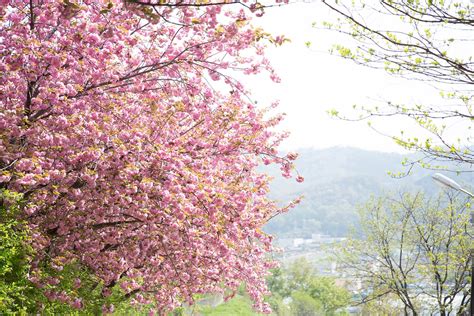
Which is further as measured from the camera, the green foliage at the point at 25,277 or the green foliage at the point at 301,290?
the green foliage at the point at 301,290

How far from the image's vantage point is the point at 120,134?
627cm

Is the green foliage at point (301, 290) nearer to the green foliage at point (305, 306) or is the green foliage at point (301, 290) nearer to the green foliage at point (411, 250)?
the green foliage at point (305, 306)

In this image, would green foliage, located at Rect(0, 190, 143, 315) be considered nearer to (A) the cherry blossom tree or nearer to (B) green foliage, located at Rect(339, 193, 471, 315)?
(A) the cherry blossom tree

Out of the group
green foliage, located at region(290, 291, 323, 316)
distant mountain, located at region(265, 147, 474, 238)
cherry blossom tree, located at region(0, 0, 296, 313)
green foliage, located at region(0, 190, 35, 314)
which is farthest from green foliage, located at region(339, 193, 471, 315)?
distant mountain, located at region(265, 147, 474, 238)

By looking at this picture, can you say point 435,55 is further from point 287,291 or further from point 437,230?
point 287,291

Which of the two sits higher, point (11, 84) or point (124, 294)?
point (11, 84)

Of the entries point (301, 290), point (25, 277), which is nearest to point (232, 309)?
point (301, 290)

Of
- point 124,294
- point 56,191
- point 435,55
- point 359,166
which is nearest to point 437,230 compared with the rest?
point 124,294

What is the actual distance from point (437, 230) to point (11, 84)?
1875 cm

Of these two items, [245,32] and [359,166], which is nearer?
[245,32]

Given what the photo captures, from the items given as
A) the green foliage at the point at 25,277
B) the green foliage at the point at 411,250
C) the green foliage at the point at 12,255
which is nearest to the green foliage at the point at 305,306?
the green foliage at the point at 411,250

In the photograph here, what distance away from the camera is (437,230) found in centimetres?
2141

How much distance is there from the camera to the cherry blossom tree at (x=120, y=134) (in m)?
5.84

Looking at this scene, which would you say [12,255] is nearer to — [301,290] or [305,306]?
[305,306]
